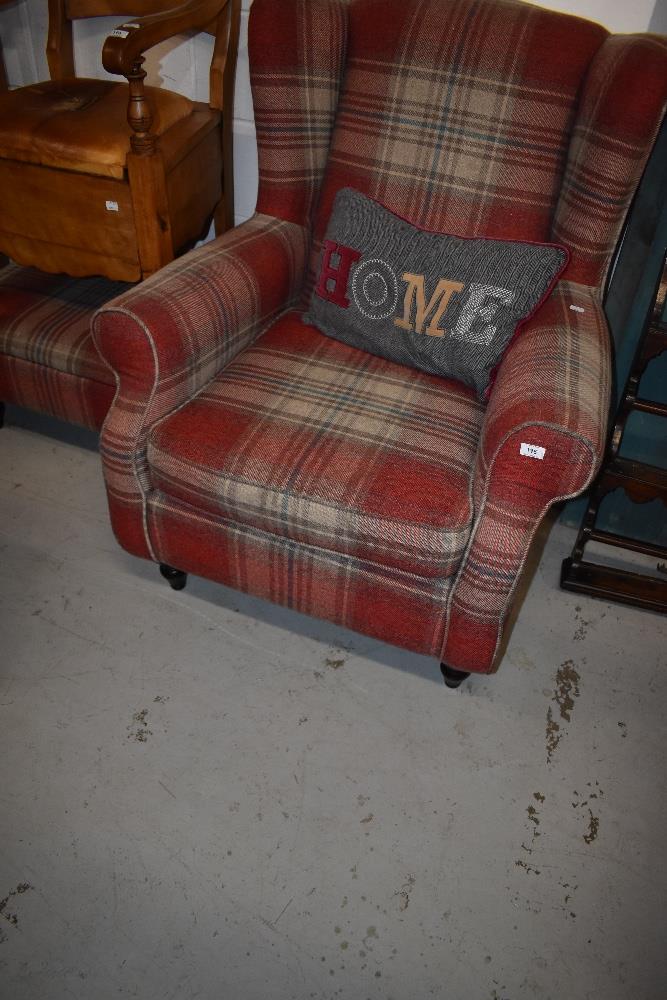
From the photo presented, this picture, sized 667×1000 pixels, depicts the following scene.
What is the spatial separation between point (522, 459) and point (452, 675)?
Result: 492 millimetres

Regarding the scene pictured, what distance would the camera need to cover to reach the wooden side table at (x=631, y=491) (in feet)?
4.39

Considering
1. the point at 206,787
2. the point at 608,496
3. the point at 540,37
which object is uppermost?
the point at 540,37

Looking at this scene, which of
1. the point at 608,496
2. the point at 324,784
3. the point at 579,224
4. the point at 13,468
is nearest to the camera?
the point at 324,784

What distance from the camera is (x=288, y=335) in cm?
152

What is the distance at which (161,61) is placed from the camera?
1.88m

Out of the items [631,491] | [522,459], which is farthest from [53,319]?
[631,491]

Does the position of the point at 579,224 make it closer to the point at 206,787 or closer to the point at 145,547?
the point at 145,547

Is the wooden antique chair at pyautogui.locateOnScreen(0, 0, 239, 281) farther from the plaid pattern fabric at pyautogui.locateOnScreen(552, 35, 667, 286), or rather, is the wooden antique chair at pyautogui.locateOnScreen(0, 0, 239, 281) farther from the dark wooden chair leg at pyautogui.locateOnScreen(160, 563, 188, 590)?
the plaid pattern fabric at pyautogui.locateOnScreen(552, 35, 667, 286)

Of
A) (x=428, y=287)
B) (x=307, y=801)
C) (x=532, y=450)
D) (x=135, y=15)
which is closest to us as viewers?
(x=532, y=450)

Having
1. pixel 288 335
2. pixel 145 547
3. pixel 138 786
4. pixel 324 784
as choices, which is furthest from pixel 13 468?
pixel 324 784

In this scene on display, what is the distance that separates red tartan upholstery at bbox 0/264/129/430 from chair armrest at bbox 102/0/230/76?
1.84 ft

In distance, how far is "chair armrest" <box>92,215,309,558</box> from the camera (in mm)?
1244

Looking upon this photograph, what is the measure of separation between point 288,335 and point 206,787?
908 mm

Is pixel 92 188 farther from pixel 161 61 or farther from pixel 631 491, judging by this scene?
pixel 631 491
